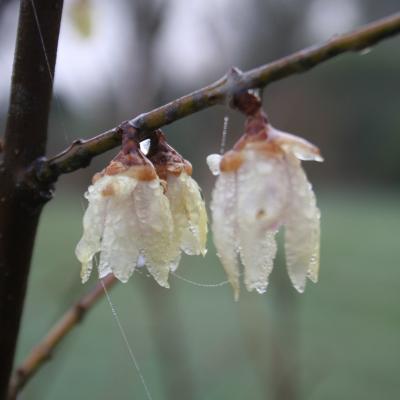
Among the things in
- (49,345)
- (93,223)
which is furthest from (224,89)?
(49,345)

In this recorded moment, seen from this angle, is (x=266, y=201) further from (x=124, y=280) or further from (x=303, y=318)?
(x=303, y=318)

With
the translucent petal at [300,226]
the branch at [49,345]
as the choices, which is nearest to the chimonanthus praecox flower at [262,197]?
the translucent petal at [300,226]

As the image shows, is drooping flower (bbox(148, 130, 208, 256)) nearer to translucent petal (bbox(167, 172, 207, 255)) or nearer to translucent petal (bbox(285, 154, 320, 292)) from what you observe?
translucent petal (bbox(167, 172, 207, 255))

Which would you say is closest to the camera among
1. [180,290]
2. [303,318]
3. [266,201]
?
[266,201]

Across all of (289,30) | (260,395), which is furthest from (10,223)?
(289,30)

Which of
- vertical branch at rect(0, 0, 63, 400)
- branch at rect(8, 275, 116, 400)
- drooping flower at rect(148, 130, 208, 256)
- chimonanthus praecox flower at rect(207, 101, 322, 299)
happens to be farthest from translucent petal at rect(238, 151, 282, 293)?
branch at rect(8, 275, 116, 400)

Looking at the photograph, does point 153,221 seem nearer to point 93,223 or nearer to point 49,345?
point 93,223
